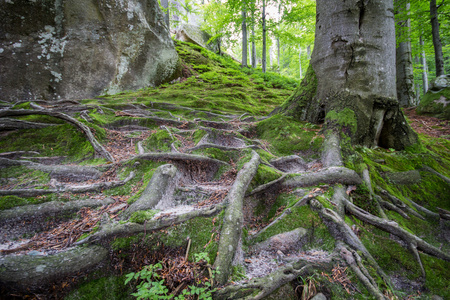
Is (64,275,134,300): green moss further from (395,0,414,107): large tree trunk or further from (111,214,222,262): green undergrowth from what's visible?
(395,0,414,107): large tree trunk

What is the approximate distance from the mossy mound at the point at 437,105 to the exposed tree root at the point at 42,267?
10.6m

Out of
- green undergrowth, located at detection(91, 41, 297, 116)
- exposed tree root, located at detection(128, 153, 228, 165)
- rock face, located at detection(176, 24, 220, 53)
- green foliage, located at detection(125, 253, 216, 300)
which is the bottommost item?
green foliage, located at detection(125, 253, 216, 300)

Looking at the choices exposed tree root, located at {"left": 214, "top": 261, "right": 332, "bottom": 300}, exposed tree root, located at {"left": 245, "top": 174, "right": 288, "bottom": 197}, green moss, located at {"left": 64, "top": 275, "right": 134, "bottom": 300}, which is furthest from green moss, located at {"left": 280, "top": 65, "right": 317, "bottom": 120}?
green moss, located at {"left": 64, "top": 275, "right": 134, "bottom": 300}

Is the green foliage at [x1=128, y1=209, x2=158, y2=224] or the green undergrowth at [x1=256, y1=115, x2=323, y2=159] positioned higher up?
the green undergrowth at [x1=256, y1=115, x2=323, y2=159]

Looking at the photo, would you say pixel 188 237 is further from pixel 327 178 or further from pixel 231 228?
pixel 327 178

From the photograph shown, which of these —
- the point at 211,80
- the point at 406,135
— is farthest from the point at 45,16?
the point at 406,135

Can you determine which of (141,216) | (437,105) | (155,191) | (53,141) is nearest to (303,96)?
(155,191)

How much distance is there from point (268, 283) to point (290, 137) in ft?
10.3

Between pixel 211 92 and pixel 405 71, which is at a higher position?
pixel 405 71

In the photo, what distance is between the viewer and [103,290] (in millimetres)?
1523

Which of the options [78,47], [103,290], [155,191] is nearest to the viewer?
[103,290]

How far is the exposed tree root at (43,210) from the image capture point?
196cm

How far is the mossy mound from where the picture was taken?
7.09 meters

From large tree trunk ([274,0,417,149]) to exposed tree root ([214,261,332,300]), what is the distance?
2751mm
